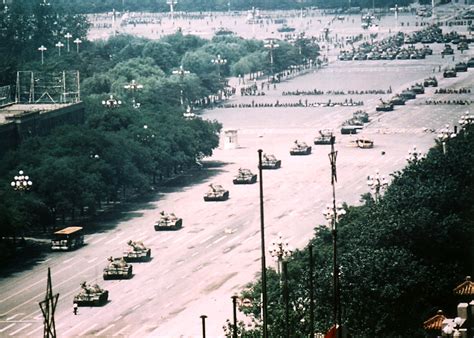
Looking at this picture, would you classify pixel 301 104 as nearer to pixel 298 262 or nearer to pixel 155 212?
pixel 155 212

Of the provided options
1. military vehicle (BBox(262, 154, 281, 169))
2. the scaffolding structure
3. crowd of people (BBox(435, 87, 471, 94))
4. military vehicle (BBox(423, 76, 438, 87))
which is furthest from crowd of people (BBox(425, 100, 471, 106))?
military vehicle (BBox(262, 154, 281, 169))

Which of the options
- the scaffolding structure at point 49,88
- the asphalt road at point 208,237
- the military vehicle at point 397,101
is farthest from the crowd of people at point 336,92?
the scaffolding structure at point 49,88

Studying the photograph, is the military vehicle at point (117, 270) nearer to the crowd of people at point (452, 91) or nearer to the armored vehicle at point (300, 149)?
the armored vehicle at point (300, 149)

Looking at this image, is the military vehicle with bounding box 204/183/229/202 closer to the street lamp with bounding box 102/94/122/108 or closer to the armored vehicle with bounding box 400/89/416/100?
the street lamp with bounding box 102/94/122/108

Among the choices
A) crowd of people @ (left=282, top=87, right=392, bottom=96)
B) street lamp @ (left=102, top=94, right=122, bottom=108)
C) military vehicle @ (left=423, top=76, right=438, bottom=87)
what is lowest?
crowd of people @ (left=282, top=87, right=392, bottom=96)

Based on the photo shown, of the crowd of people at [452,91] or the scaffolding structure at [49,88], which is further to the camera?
the crowd of people at [452,91]
